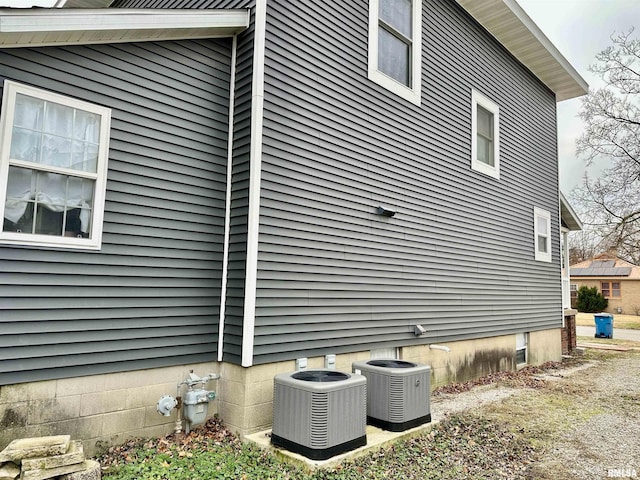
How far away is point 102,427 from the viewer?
3936 mm

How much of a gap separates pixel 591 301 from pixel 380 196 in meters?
30.3

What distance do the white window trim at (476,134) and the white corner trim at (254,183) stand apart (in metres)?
4.86

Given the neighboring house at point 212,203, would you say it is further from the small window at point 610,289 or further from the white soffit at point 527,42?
the small window at point 610,289

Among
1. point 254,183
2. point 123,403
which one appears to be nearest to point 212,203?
point 254,183

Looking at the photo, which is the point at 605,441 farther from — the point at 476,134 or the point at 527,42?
the point at 527,42

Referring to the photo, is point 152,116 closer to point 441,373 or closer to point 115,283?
point 115,283

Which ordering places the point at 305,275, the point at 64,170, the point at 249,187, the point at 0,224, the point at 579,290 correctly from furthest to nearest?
the point at 579,290 → the point at 305,275 → the point at 249,187 → the point at 64,170 → the point at 0,224

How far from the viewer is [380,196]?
6207mm

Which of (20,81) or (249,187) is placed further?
(249,187)

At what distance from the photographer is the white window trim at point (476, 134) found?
827 centimetres

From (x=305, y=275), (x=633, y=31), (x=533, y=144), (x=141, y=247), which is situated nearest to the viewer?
(x=141, y=247)

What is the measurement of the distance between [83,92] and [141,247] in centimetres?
144

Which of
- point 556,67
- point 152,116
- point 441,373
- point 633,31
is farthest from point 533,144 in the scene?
point 633,31

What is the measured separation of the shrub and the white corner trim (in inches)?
1275
